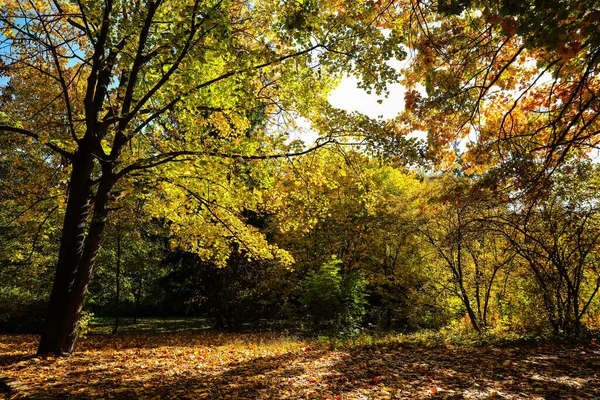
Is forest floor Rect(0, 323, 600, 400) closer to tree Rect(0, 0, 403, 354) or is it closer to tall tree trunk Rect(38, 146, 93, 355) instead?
tall tree trunk Rect(38, 146, 93, 355)

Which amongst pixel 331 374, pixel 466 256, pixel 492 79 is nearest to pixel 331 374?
pixel 331 374

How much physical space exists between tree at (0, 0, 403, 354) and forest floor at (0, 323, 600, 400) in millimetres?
1643

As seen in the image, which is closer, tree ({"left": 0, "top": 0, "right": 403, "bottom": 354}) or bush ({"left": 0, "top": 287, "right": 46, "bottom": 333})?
tree ({"left": 0, "top": 0, "right": 403, "bottom": 354})

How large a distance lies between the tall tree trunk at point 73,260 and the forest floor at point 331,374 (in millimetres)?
414

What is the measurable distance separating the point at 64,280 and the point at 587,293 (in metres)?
11.5

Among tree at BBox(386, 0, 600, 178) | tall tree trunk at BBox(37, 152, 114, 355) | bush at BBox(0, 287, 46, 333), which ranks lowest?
bush at BBox(0, 287, 46, 333)

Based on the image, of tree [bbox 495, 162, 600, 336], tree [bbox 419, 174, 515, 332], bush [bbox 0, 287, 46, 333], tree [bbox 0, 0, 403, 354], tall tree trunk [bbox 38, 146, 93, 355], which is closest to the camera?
tree [bbox 0, 0, 403, 354]

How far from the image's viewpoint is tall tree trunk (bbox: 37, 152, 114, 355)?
20.5 feet

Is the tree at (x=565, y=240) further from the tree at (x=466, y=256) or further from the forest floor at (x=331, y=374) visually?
the tree at (x=466, y=256)

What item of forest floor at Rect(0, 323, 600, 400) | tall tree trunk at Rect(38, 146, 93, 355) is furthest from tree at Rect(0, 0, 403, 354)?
forest floor at Rect(0, 323, 600, 400)

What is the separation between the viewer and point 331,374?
4980 millimetres

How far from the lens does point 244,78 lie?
22.1ft

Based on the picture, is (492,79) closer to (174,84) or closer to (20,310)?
(174,84)

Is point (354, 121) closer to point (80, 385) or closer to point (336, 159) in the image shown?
point (336, 159)
